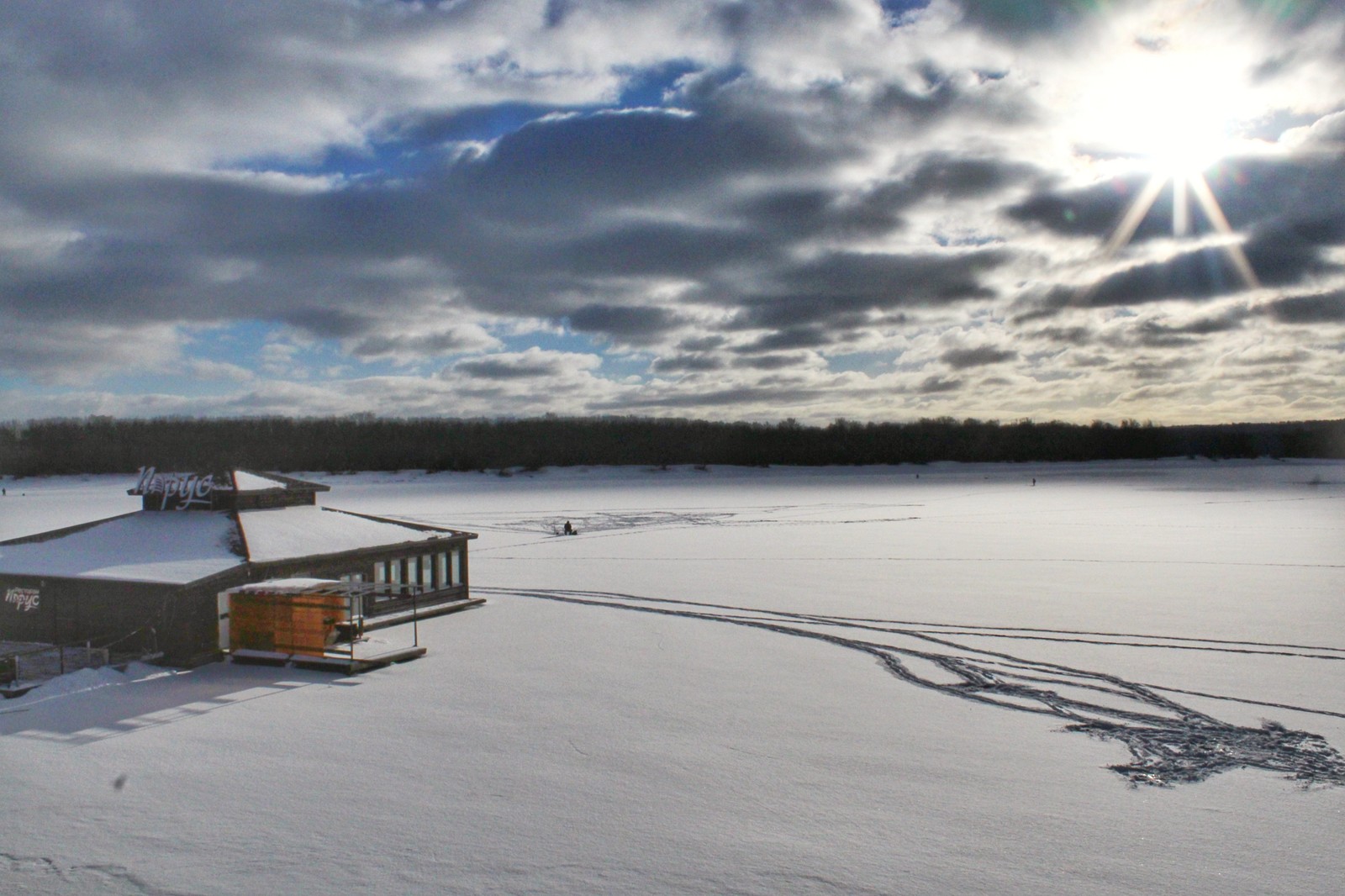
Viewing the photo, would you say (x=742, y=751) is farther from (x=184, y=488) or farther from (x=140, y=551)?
(x=184, y=488)

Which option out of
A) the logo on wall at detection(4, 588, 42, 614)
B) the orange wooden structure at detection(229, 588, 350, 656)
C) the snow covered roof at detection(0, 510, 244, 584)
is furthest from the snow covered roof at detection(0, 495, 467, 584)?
the orange wooden structure at detection(229, 588, 350, 656)

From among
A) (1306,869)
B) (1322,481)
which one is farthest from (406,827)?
(1322,481)

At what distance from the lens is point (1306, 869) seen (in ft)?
30.2

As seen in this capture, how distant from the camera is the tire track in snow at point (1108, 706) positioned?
12.1 metres

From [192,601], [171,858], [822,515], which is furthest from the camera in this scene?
[822,515]

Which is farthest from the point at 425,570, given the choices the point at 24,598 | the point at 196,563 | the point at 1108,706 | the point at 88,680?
the point at 1108,706

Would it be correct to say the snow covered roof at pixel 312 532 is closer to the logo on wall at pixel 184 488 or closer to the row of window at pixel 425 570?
the row of window at pixel 425 570

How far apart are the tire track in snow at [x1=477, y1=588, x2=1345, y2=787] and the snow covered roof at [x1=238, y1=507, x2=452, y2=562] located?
860 centimetres

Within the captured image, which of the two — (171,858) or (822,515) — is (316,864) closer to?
(171,858)

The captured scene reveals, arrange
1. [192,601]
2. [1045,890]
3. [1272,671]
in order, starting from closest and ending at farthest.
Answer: [1045,890] < [1272,671] < [192,601]

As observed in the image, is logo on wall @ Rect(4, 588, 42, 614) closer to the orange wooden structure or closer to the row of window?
the orange wooden structure

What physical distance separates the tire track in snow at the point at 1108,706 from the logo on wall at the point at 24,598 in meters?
15.1

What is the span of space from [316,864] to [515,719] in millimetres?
5167

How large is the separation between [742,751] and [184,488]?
671 inches
